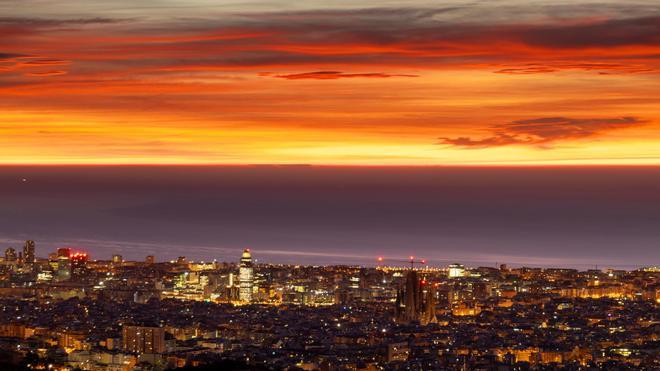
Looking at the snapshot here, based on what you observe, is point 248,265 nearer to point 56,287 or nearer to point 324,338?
point 56,287

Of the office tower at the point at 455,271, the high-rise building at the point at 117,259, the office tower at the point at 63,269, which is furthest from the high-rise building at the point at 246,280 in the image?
the high-rise building at the point at 117,259

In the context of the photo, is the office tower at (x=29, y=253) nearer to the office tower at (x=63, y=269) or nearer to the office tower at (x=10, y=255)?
the office tower at (x=10, y=255)

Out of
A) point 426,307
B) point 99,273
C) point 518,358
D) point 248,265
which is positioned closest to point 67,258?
point 99,273

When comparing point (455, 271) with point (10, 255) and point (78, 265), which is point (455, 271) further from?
point (10, 255)

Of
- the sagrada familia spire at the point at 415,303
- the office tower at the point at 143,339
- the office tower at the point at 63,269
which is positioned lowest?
the office tower at the point at 143,339

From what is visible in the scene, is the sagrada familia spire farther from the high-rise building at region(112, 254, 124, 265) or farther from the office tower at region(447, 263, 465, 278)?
the high-rise building at region(112, 254, 124, 265)

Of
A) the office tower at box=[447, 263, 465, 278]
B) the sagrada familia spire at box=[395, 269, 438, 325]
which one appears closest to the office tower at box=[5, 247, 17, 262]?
the office tower at box=[447, 263, 465, 278]
